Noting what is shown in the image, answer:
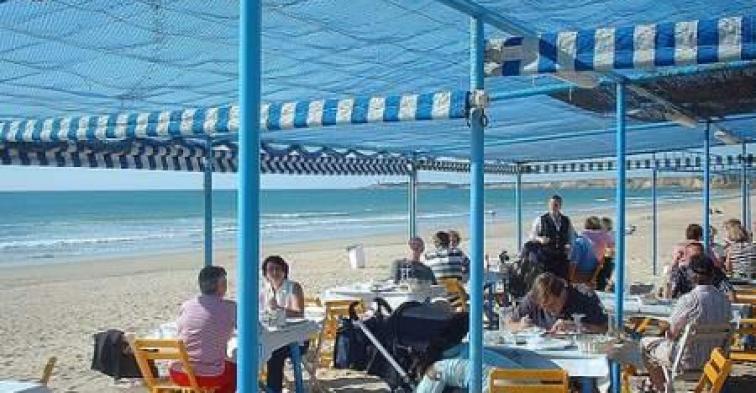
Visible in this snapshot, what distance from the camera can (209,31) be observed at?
4105 millimetres

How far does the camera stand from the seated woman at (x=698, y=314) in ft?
15.8

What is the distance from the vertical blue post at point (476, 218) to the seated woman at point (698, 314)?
5.47 feet

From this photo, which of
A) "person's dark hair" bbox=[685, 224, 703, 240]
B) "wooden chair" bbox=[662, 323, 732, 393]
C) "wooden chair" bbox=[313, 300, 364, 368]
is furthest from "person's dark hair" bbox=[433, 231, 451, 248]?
"wooden chair" bbox=[662, 323, 732, 393]

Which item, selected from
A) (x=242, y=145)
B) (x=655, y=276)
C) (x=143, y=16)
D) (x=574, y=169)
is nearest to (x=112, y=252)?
(x=574, y=169)

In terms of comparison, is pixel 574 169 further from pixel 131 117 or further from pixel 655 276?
pixel 131 117

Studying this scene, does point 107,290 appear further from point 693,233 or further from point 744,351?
point 744,351

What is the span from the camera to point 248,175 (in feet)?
7.44

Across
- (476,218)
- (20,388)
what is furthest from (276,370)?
(476,218)

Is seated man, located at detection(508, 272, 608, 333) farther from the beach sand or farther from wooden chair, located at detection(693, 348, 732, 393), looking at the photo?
the beach sand

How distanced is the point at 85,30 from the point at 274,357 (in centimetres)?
242

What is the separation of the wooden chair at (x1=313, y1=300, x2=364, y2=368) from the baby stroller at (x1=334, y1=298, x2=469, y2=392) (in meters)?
0.77

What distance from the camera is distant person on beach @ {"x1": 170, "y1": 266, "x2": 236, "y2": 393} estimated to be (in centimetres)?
439

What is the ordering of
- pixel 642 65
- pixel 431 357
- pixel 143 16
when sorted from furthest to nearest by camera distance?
pixel 431 357 → pixel 143 16 → pixel 642 65

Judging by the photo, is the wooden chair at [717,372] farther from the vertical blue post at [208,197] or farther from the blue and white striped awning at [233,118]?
the vertical blue post at [208,197]
